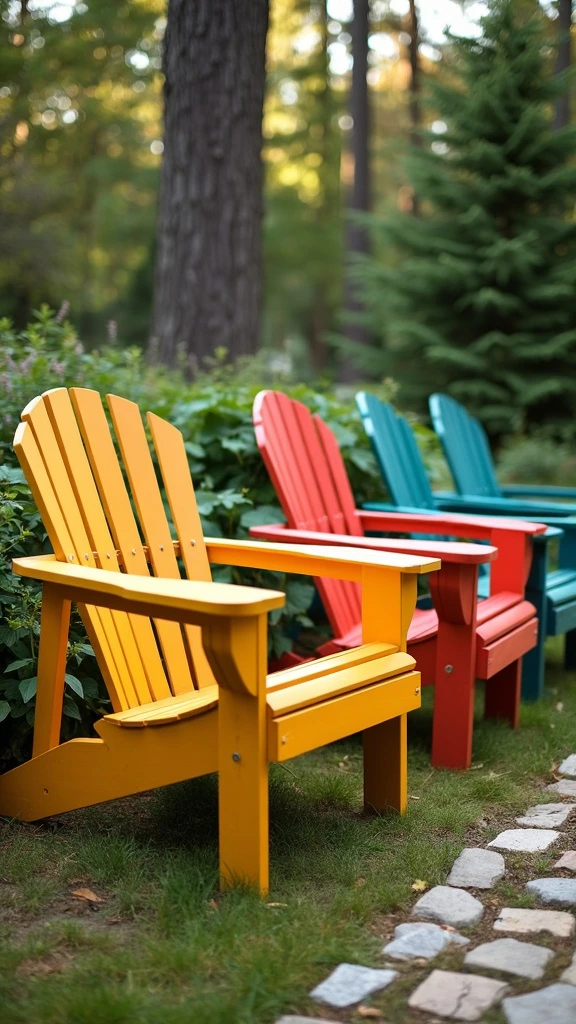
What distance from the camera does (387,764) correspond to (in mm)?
2711

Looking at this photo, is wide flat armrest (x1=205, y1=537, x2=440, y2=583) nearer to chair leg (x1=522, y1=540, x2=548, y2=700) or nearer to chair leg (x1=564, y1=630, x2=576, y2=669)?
chair leg (x1=522, y1=540, x2=548, y2=700)

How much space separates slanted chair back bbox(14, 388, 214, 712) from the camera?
2.59 m

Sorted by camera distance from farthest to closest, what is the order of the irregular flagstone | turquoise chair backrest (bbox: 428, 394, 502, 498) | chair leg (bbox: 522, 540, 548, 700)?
turquoise chair backrest (bbox: 428, 394, 502, 498) < chair leg (bbox: 522, 540, 548, 700) < the irregular flagstone

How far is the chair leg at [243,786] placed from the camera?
213 centimetres

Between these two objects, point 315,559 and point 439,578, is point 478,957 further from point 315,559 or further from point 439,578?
point 439,578

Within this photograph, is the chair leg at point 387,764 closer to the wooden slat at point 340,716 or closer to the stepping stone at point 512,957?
the wooden slat at point 340,716

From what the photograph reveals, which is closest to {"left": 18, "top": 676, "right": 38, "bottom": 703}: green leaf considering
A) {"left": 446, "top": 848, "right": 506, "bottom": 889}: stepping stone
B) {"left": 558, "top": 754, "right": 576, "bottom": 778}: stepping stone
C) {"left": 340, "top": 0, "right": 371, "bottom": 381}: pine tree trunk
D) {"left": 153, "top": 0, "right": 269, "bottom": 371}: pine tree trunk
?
{"left": 446, "top": 848, "right": 506, "bottom": 889}: stepping stone

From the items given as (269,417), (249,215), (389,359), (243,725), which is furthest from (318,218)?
(243,725)

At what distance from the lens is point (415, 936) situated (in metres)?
2.04

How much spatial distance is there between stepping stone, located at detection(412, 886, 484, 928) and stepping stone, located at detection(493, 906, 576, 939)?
6 cm

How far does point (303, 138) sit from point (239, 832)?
22613 mm

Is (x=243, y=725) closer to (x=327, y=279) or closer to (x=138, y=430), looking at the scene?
(x=138, y=430)

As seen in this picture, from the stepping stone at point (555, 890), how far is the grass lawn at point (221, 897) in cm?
4

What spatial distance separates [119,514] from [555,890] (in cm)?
154
